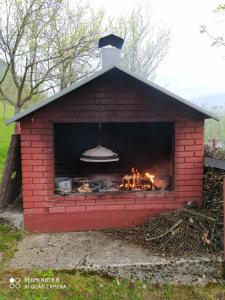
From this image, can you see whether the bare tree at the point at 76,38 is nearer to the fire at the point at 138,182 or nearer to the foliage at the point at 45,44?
the foliage at the point at 45,44

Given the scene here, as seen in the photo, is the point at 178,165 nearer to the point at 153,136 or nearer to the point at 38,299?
the point at 153,136

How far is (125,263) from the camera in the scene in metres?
4.74

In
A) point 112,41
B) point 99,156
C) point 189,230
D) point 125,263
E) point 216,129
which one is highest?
point 112,41

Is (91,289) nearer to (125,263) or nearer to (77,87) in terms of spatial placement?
(125,263)

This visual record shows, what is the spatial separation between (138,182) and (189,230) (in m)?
2.02

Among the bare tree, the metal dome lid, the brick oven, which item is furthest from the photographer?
the bare tree

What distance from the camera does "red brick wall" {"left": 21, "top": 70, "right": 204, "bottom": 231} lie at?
5.92 m

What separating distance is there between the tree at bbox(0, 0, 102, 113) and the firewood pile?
8276 millimetres

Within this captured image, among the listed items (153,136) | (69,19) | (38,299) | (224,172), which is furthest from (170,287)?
(69,19)

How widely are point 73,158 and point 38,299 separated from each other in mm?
4268

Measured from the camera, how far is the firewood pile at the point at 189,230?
16.8 feet

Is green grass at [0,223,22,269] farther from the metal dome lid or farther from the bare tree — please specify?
the bare tree

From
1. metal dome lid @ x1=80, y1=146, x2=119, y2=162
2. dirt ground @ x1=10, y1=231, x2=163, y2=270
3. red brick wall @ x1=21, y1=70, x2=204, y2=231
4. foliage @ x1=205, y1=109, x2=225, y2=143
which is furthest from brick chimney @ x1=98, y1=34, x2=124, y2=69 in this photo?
foliage @ x1=205, y1=109, x2=225, y2=143

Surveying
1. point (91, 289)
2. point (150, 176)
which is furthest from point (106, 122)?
point (91, 289)
